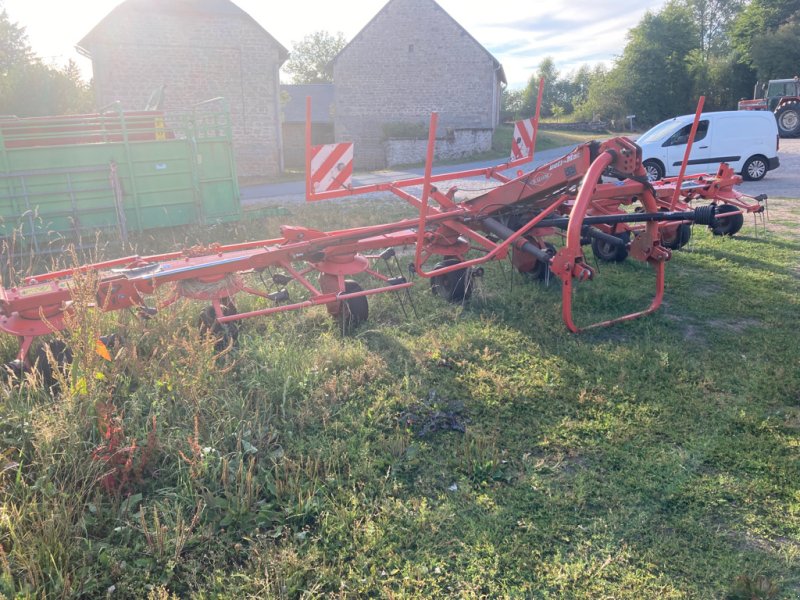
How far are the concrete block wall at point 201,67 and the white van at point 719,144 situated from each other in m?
13.7

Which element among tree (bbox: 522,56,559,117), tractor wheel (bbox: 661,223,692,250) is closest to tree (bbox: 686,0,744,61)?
tree (bbox: 522,56,559,117)

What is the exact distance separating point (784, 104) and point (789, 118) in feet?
2.42

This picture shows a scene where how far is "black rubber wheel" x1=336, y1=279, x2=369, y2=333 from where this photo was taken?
5457mm

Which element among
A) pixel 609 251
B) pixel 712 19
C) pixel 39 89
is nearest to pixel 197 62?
pixel 39 89

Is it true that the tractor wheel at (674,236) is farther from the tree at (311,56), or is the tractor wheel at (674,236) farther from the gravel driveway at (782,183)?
the tree at (311,56)

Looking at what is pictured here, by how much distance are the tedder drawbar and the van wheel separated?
1105 cm

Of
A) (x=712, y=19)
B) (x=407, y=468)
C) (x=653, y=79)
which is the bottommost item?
(x=407, y=468)

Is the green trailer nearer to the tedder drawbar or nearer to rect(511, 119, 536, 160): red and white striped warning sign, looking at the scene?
the tedder drawbar

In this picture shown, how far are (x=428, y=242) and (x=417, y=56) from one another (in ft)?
81.9

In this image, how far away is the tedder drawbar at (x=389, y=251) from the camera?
4.41 m

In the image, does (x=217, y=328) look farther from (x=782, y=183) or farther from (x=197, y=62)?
(x=197, y=62)

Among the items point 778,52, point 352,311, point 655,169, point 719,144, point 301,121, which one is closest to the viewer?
point 352,311

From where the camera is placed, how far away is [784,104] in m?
28.0

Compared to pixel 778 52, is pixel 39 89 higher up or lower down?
lower down
